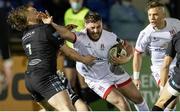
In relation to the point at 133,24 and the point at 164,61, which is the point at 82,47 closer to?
the point at 164,61

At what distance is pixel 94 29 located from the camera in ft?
37.4

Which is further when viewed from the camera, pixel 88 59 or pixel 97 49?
pixel 97 49

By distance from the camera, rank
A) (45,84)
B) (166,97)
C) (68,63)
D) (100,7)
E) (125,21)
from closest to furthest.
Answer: (45,84)
(166,97)
(68,63)
(100,7)
(125,21)

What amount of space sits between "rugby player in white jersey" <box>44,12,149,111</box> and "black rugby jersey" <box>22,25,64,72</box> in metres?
0.67

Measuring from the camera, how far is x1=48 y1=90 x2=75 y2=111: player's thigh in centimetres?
1035

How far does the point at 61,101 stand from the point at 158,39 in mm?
2379

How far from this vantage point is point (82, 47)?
11.5 metres

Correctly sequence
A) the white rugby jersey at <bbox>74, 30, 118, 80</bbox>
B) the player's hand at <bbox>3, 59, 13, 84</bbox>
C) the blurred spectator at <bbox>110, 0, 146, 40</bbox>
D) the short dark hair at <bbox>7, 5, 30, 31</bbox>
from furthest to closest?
the blurred spectator at <bbox>110, 0, 146, 40</bbox> < the player's hand at <bbox>3, 59, 13, 84</bbox> < the white rugby jersey at <bbox>74, 30, 118, 80</bbox> < the short dark hair at <bbox>7, 5, 30, 31</bbox>

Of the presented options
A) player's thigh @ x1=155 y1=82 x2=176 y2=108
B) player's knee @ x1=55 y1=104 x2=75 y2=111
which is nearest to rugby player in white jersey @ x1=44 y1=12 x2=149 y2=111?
player's thigh @ x1=155 y1=82 x2=176 y2=108

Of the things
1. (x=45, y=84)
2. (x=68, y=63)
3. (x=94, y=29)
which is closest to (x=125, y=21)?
(x=68, y=63)

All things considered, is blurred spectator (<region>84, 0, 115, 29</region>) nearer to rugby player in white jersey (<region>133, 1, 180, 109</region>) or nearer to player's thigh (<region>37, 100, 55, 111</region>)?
rugby player in white jersey (<region>133, 1, 180, 109</region>)

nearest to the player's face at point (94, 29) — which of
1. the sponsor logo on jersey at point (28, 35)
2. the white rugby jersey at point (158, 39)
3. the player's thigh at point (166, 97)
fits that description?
the white rugby jersey at point (158, 39)

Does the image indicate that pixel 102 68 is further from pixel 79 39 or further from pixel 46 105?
pixel 46 105

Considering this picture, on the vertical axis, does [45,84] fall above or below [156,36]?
below
